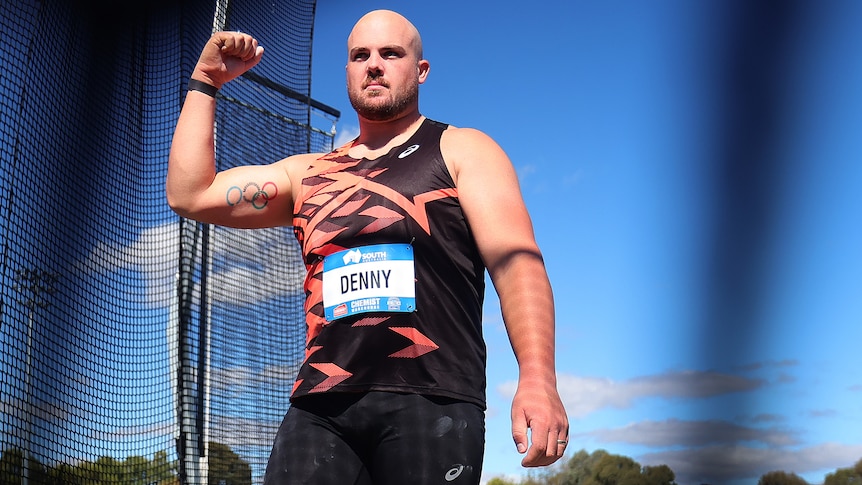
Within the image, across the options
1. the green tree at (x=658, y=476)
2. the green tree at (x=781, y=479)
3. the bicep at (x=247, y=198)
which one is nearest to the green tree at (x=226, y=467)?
the bicep at (x=247, y=198)

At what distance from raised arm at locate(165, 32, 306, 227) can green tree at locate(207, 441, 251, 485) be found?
4.88m

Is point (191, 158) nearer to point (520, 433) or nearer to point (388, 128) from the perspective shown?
point (388, 128)

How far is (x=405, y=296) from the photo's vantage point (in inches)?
67.7

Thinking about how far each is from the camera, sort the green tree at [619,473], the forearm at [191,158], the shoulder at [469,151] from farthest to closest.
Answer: the forearm at [191,158] < the shoulder at [469,151] < the green tree at [619,473]

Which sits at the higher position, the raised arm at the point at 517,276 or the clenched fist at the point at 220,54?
the clenched fist at the point at 220,54

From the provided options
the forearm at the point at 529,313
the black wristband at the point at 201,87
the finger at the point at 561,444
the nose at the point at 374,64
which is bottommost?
the finger at the point at 561,444

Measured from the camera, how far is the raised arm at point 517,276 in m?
1.48

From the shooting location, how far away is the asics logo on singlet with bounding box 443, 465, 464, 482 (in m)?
1.59

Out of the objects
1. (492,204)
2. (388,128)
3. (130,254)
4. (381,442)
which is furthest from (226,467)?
(492,204)

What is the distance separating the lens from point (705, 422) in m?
0.61

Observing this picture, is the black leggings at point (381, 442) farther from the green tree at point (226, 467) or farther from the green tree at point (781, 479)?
the green tree at point (226, 467)

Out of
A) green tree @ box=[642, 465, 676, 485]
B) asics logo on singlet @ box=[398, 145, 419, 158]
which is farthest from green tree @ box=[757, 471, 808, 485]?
asics logo on singlet @ box=[398, 145, 419, 158]

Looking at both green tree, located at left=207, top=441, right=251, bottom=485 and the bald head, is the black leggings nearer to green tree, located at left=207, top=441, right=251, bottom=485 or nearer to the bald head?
the bald head

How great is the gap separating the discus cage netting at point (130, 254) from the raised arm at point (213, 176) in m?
2.65
